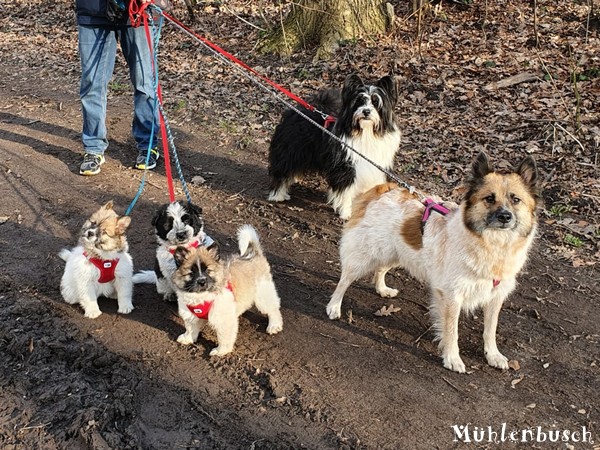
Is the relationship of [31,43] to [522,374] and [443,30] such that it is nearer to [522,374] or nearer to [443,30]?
[443,30]

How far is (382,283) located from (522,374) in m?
1.51

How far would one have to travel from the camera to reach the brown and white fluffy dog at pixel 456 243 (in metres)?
3.96

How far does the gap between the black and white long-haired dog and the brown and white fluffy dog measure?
154 centimetres

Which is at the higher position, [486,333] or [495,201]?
[495,201]

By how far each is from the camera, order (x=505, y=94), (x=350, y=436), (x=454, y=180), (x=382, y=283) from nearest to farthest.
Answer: (x=350, y=436)
(x=382, y=283)
(x=454, y=180)
(x=505, y=94)

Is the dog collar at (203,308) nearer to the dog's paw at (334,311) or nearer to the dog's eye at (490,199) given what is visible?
the dog's paw at (334,311)

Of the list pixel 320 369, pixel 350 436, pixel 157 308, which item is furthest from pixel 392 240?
pixel 157 308

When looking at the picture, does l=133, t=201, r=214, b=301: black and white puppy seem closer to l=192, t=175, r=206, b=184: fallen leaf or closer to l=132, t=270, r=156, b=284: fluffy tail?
l=132, t=270, r=156, b=284: fluffy tail

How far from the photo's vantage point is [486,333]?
→ 175 inches

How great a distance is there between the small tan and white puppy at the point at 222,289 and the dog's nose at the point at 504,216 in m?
1.90

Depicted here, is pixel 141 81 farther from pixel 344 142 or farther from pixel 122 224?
pixel 122 224

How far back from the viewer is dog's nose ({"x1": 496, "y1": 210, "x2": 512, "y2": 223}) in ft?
12.6
